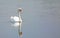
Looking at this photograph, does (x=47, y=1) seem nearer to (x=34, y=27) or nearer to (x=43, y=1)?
(x=43, y=1)

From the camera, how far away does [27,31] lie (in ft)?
11.1

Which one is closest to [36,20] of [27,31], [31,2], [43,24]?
[43,24]

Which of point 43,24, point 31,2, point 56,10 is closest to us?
point 43,24

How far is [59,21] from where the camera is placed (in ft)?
12.5

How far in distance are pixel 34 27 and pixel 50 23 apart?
406mm

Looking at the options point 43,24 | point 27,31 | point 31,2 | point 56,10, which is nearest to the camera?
point 27,31

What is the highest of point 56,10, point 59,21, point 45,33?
point 56,10

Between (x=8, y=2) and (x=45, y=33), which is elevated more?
(x=8, y=2)

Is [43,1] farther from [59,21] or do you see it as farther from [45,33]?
[45,33]

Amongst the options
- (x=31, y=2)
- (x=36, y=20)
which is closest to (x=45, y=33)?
(x=36, y=20)

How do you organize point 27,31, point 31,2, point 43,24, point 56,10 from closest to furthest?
point 27,31, point 43,24, point 56,10, point 31,2

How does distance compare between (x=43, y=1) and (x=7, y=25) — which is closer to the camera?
(x=7, y=25)

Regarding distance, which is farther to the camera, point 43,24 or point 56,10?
point 56,10

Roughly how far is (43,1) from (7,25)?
146 cm
